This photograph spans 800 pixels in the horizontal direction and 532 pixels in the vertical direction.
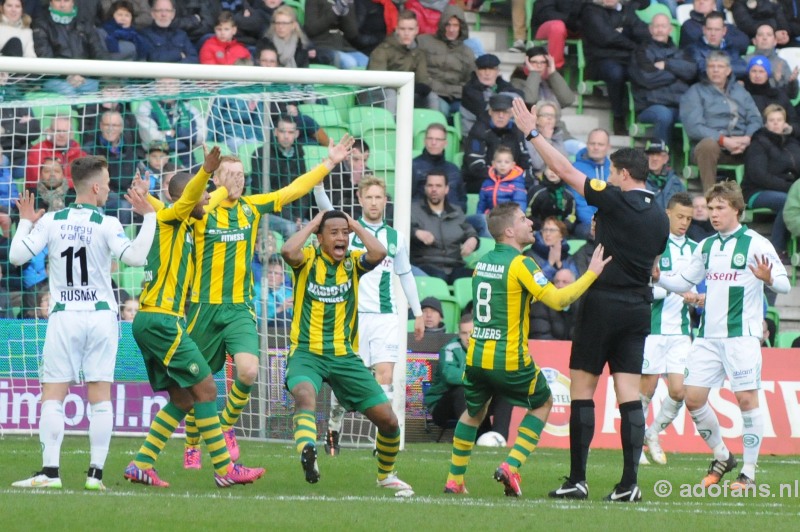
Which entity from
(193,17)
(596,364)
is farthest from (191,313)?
(193,17)

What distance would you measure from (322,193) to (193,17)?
744cm

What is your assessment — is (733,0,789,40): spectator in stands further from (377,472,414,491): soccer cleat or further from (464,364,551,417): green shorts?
(377,472,414,491): soccer cleat

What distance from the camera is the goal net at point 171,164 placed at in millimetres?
13812

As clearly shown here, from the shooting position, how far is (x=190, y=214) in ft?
33.3

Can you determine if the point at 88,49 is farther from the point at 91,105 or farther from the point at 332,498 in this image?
the point at 332,498

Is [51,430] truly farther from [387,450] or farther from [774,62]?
[774,62]

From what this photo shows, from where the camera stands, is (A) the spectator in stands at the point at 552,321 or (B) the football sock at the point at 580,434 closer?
(B) the football sock at the point at 580,434

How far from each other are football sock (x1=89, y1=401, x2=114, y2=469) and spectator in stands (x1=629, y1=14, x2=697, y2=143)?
12.0m

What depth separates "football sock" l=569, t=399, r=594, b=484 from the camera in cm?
955

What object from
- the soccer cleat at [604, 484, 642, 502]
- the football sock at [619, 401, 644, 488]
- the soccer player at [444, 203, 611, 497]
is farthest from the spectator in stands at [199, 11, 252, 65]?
the soccer cleat at [604, 484, 642, 502]

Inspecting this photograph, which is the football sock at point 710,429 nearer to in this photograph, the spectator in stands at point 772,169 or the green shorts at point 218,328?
the green shorts at point 218,328

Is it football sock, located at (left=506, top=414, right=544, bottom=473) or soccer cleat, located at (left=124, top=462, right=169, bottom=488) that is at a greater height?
football sock, located at (left=506, top=414, right=544, bottom=473)

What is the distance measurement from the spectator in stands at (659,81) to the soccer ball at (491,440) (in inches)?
259

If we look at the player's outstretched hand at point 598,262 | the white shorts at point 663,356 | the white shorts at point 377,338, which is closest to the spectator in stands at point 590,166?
the white shorts at point 663,356
